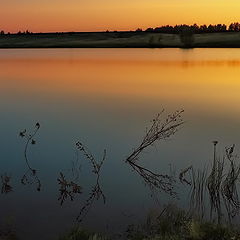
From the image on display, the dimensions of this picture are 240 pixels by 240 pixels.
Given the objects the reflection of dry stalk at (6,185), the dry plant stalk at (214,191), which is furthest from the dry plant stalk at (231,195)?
the reflection of dry stalk at (6,185)

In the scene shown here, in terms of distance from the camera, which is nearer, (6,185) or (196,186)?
(6,185)

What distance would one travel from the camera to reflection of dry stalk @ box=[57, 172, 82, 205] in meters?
10.4

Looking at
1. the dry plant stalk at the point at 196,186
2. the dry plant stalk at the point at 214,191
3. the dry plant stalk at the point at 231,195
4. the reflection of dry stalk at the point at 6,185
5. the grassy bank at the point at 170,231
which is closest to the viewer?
the grassy bank at the point at 170,231

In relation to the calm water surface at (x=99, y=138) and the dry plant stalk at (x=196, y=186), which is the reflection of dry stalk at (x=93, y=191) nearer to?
the calm water surface at (x=99, y=138)

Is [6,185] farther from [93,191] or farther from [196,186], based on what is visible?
[196,186]

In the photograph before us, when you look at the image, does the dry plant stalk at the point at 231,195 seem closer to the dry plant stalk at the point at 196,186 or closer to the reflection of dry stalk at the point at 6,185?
the dry plant stalk at the point at 196,186

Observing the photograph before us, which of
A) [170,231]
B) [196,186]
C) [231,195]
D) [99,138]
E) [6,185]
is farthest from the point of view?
[99,138]

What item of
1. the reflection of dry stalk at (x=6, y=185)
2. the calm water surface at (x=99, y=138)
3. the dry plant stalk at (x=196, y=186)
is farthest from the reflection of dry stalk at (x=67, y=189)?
the dry plant stalk at (x=196, y=186)

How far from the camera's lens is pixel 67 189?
35.6 feet

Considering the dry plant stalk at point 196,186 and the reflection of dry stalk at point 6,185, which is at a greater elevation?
the reflection of dry stalk at point 6,185

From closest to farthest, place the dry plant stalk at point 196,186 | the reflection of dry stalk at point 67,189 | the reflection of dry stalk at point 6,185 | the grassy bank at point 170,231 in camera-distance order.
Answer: the grassy bank at point 170,231 < the dry plant stalk at point 196,186 < the reflection of dry stalk at point 67,189 < the reflection of dry stalk at point 6,185

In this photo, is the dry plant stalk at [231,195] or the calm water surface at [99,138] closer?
the calm water surface at [99,138]

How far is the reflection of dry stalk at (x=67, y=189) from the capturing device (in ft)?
34.1

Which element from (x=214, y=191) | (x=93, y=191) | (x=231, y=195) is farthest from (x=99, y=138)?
(x=231, y=195)
